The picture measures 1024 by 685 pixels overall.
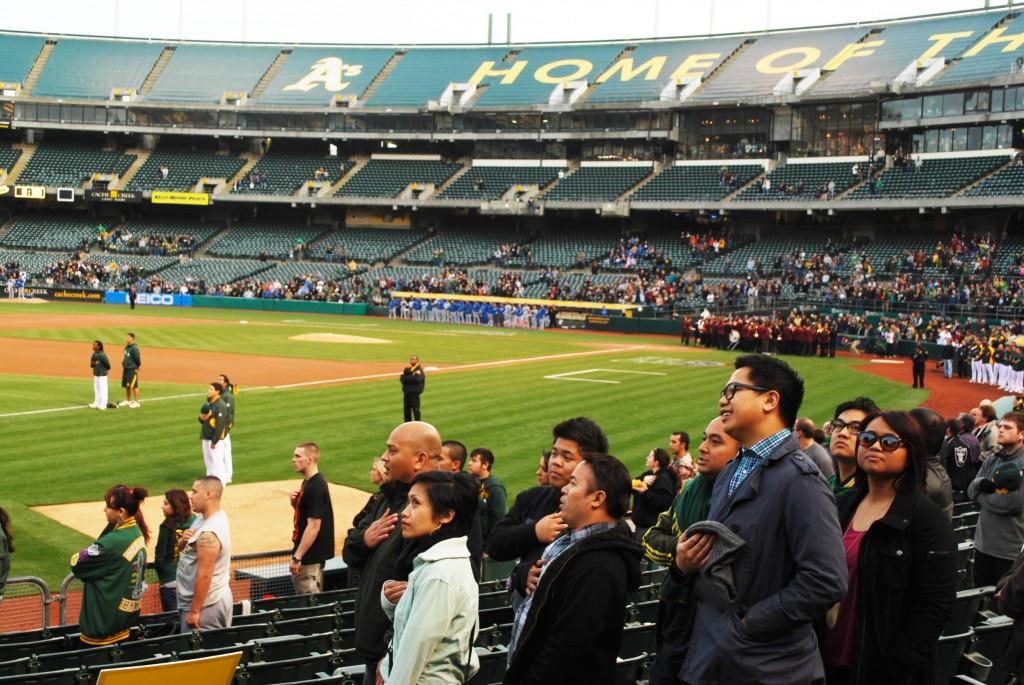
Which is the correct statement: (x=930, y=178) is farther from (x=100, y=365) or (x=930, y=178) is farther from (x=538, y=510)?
(x=538, y=510)

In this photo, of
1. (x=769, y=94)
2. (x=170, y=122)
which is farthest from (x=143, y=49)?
(x=769, y=94)

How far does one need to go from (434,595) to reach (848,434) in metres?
3.05

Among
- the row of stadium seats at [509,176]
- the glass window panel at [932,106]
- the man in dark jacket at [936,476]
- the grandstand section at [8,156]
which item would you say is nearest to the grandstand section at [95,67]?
the row of stadium seats at [509,176]

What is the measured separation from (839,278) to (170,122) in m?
52.4

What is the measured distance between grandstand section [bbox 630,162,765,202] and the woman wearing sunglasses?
6394 cm

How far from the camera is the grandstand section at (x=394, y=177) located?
7806 centimetres

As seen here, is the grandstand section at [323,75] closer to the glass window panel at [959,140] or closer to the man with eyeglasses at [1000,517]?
the glass window panel at [959,140]

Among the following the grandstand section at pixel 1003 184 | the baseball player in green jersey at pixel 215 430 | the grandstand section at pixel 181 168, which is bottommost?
the baseball player in green jersey at pixel 215 430

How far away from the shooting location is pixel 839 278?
59.5m

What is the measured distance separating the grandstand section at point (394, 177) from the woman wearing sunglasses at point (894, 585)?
7321 cm

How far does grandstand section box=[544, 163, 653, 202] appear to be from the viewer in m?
72.1

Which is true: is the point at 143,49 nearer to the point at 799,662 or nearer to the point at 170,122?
the point at 170,122

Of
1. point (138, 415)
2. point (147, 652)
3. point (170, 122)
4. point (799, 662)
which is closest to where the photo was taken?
point (799, 662)

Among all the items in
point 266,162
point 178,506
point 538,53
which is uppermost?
point 538,53
